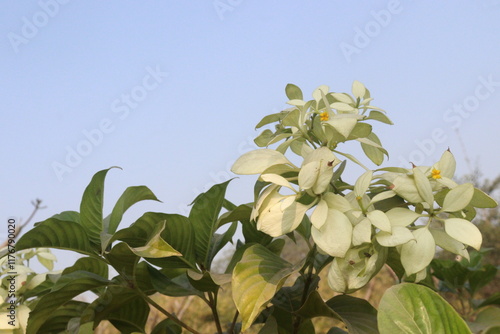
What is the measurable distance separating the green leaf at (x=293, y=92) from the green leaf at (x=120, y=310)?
382mm

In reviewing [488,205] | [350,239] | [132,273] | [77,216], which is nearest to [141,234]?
[132,273]

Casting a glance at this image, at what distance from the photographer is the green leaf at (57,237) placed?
76 centimetres

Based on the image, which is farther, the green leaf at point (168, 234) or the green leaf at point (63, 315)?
the green leaf at point (63, 315)

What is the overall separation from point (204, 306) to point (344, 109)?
146 centimetres

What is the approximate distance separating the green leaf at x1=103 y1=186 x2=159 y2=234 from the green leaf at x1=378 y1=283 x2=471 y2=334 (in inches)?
17.1

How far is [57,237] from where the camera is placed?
2.57 feet

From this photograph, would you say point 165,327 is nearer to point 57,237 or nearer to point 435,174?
point 57,237

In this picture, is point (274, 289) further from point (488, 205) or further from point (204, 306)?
point (204, 306)

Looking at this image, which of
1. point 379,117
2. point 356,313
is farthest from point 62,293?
point 379,117

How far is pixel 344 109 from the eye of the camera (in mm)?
758

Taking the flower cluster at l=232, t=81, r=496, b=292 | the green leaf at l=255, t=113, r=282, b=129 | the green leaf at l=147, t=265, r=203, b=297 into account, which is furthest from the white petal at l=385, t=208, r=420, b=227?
the green leaf at l=147, t=265, r=203, b=297

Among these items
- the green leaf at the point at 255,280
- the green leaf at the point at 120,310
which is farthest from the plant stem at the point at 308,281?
the green leaf at the point at 120,310

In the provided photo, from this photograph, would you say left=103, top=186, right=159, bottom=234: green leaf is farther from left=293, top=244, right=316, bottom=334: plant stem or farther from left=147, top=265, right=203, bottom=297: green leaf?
left=293, top=244, right=316, bottom=334: plant stem

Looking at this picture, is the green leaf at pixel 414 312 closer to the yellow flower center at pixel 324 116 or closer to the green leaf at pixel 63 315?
the yellow flower center at pixel 324 116
